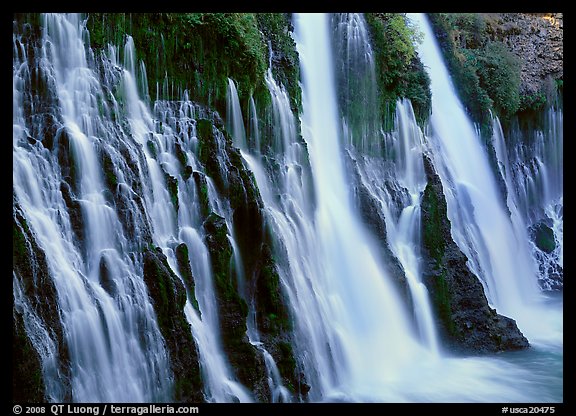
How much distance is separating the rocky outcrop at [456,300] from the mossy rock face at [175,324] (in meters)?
6.74

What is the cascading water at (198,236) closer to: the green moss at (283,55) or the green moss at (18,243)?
the green moss at (18,243)

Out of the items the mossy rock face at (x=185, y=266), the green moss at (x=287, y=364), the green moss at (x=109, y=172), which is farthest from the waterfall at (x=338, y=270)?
the green moss at (x=109, y=172)

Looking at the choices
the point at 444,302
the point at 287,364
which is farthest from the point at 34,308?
the point at 444,302

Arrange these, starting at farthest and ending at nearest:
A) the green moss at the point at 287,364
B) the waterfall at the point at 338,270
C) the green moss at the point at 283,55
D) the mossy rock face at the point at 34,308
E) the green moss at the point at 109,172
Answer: the green moss at the point at 283,55 → the waterfall at the point at 338,270 → the green moss at the point at 287,364 → the green moss at the point at 109,172 → the mossy rock face at the point at 34,308

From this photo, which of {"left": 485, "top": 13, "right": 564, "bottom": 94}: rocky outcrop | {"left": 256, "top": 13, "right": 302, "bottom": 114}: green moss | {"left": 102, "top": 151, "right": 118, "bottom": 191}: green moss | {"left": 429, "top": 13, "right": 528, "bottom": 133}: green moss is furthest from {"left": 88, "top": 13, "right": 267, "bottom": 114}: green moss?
{"left": 485, "top": 13, "right": 564, "bottom": 94}: rocky outcrop

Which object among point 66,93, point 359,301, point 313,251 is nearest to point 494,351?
point 359,301

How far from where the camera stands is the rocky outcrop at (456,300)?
15266mm

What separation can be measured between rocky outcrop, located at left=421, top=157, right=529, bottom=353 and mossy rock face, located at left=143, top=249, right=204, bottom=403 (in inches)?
265

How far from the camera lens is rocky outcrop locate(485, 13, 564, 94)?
26234 millimetres

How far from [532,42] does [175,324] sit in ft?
70.5

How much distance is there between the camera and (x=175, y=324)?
32.9 ft

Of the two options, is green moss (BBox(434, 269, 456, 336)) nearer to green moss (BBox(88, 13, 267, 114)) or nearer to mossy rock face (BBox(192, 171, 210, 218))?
green moss (BBox(88, 13, 267, 114))

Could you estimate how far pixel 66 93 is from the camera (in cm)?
1088
